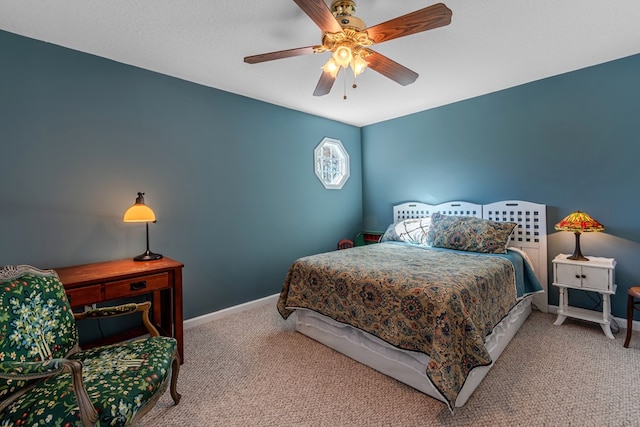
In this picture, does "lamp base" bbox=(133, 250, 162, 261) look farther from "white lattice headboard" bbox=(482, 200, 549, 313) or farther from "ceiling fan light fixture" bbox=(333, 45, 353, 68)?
"white lattice headboard" bbox=(482, 200, 549, 313)

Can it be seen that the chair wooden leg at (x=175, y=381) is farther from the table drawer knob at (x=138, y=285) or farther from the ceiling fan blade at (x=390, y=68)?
Answer: the ceiling fan blade at (x=390, y=68)

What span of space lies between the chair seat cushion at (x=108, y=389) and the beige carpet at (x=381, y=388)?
484 mm

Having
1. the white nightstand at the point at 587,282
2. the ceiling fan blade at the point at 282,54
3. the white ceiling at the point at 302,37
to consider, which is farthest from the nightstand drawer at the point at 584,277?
the ceiling fan blade at the point at 282,54

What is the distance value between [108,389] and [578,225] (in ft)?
12.0

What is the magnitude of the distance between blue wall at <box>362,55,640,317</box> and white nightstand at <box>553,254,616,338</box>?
27cm

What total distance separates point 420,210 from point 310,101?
2156 mm

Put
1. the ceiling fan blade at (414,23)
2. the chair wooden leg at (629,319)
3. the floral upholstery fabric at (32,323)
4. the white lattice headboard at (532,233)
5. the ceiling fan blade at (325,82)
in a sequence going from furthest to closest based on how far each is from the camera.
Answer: the white lattice headboard at (532,233)
the chair wooden leg at (629,319)
the ceiling fan blade at (325,82)
the ceiling fan blade at (414,23)
the floral upholstery fabric at (32,323)

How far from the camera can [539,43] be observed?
7.60ft

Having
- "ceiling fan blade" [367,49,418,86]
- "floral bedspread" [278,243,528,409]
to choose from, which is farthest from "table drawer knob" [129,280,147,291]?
"ceiling fan blade" [367,49,418,86]

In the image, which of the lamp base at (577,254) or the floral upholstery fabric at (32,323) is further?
the lamp base at (577,254)

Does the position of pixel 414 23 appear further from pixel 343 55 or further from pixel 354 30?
pixel 343 55

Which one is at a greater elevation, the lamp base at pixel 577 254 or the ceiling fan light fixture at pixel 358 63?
the ceiling fan light fixture at pixel 358 63

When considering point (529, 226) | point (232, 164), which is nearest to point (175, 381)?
point (232, 164)

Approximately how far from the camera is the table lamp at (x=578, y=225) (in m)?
2.55
